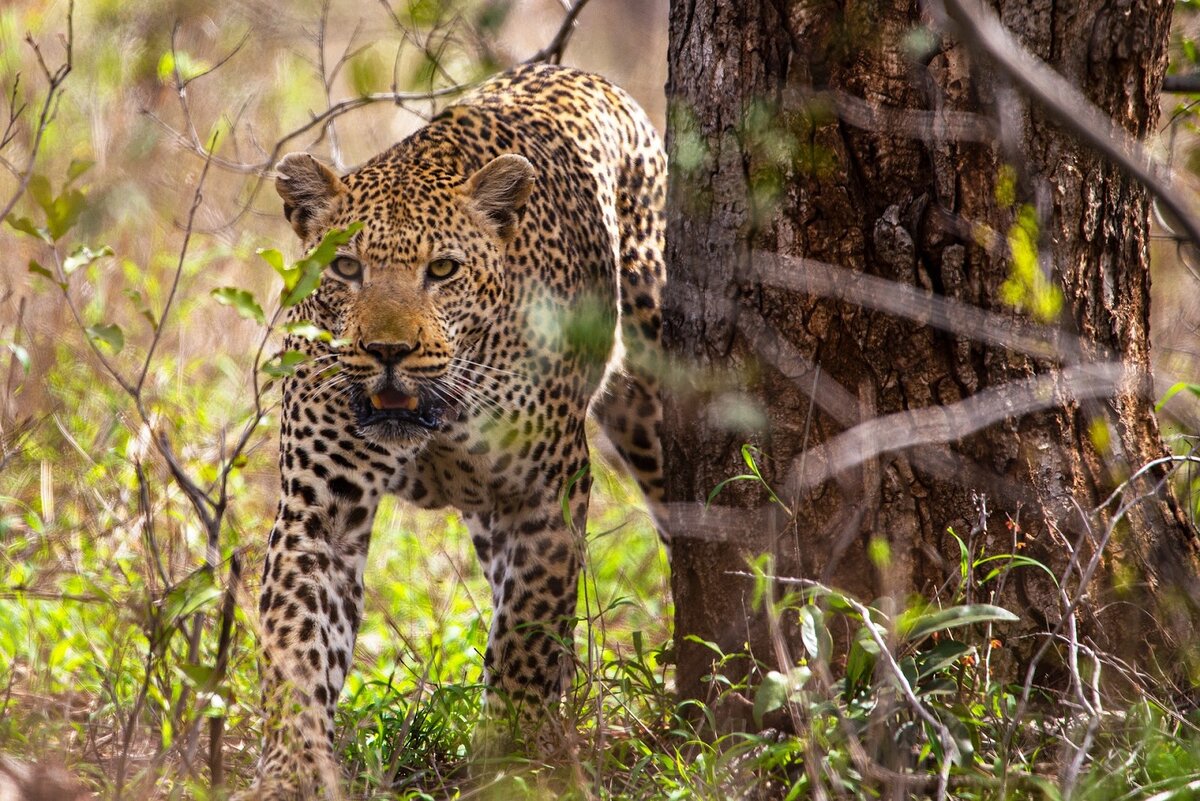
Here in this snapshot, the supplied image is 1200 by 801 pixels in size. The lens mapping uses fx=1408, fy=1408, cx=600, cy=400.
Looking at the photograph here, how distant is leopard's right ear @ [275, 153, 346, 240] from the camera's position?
5.59 metres

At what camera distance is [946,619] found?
373 cm

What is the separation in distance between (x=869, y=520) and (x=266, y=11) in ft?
11.8

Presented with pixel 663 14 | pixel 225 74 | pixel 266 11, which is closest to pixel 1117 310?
pixel 266 11

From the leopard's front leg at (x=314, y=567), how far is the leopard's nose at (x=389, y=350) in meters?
0.28

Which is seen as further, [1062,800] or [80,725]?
[80,725]

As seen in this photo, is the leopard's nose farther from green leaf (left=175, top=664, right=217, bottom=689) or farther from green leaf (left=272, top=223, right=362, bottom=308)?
green leaf (left=175, top=664, right=217, bottom=689)

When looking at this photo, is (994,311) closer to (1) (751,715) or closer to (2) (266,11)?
(1) (751,715)

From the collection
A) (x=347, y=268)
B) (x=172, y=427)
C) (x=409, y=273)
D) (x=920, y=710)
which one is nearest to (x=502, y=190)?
(x=409, y=273)

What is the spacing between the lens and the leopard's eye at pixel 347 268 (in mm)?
5395

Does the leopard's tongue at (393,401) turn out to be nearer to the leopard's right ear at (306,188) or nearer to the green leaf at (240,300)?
the leopard's right ear at (306,188)

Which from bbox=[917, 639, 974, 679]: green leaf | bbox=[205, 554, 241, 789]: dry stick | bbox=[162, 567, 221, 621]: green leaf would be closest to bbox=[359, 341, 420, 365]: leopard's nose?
bbox=[205, 554, 241, 789]: dry stick

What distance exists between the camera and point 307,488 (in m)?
5.23

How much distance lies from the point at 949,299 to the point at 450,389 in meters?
1.93

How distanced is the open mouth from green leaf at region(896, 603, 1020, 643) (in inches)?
81.6
